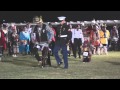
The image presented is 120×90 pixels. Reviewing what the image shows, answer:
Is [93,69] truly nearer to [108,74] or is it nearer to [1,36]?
[108,74]

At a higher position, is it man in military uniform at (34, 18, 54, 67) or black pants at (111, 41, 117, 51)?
man in military uniform at (34, 18, 54, 67)

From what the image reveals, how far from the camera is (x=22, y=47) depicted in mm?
25766

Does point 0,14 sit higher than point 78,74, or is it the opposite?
point 0,14

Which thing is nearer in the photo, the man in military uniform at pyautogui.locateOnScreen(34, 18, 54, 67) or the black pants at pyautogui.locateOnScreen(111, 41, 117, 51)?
the man in military uniform at pyautogui.locateOnScreen(34, 18, 54, 67)

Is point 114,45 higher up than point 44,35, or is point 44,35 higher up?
point 44,35

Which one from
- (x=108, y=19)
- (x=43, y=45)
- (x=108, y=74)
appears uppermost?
(x=108, y=19)

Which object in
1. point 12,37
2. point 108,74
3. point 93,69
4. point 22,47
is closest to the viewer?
point 108,74

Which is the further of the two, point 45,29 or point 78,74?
point 45,29

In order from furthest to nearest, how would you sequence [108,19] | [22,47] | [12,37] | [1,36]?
[108,19] → [22,47] → [12,37] → [1,36]

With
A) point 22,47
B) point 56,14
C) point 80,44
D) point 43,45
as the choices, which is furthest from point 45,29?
point 56,14

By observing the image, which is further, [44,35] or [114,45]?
[114,45]

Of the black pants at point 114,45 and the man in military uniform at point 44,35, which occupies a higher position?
the man in military uniform at point 44,35

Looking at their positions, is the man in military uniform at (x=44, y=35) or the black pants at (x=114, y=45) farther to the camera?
the black pants at (x=114, y=45)

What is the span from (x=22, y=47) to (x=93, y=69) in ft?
37.0
